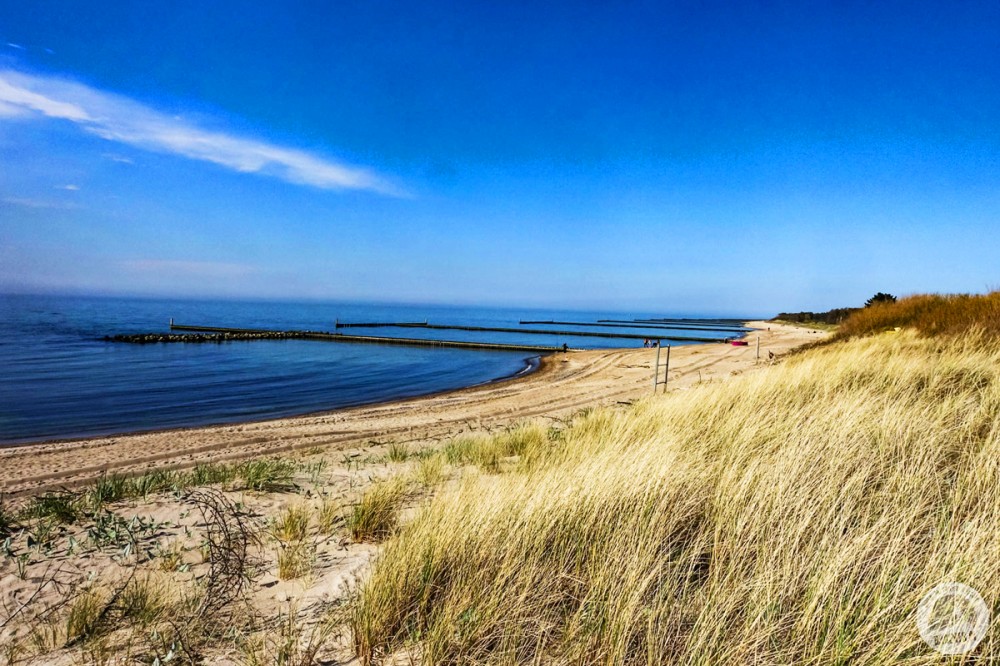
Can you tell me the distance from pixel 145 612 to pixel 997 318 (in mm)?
19087

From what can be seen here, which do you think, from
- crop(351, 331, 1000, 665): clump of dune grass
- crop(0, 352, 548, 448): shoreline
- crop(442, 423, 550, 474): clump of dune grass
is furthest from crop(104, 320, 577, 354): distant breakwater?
crop(351, 331, 1000, 665): clump of dune grass

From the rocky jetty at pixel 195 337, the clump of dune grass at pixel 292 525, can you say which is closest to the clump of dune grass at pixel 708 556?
the clump of dune grass at pixel 292 525

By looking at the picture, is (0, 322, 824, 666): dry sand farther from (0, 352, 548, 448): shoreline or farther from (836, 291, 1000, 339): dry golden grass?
(836, 291, 1000, 339): dry golden grass

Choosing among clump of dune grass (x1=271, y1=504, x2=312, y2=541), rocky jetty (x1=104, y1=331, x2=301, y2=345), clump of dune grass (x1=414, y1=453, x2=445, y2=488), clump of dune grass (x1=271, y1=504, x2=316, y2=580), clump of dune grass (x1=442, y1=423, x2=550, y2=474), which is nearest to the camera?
clump of dune grass (x1=271, y1=504, x2=316, y2=580)

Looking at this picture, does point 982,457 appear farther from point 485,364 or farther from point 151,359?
point 151,359

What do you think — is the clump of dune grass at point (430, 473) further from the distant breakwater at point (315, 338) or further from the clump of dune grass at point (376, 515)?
the distant breakwater at point (315, 338)

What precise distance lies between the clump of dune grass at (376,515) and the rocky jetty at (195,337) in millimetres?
47669

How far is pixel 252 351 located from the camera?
38.8 metres

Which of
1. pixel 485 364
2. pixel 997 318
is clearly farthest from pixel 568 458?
pixel 485 364

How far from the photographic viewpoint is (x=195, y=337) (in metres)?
47.5

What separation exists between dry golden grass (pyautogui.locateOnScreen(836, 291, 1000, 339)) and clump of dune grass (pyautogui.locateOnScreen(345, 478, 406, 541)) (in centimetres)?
1525

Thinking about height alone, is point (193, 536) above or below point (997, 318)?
below

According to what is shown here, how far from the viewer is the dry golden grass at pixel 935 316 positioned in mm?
13823

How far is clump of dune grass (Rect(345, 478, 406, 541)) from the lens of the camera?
178 inches
